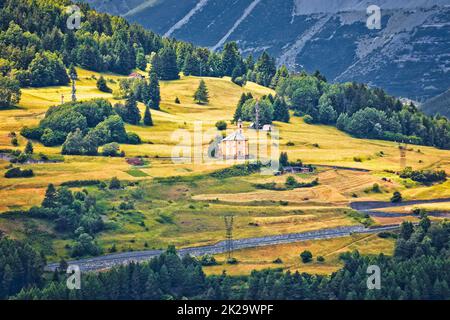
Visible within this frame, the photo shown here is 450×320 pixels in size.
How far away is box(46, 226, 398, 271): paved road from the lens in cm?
15488

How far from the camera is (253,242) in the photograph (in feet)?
548

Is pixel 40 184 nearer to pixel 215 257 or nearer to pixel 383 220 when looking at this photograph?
pixel 215 257

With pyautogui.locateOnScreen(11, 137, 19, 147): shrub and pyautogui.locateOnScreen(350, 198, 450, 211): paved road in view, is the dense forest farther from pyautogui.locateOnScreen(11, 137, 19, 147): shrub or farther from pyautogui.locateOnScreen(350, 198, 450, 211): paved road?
pyautogui.locateOnScreen(11, 137, 19, 147): shrub

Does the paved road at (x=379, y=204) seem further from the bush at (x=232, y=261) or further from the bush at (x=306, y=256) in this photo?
the bush at (x=232, y=261)

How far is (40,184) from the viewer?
582ft

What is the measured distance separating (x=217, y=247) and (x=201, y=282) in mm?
16445

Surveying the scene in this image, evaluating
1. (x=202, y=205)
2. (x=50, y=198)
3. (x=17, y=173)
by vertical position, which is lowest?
(x=202, y=205)

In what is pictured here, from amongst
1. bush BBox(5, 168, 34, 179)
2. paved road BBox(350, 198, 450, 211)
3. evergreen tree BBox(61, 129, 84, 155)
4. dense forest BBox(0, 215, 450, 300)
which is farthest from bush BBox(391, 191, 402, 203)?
bush BBox(5, 168, 34, 179)

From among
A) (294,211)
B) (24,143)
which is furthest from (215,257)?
(24,143)

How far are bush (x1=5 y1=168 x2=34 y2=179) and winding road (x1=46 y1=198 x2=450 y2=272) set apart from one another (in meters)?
27.7

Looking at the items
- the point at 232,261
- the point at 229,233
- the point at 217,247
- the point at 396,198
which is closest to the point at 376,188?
the point at 396,198

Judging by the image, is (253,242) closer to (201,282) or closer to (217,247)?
(217,247)

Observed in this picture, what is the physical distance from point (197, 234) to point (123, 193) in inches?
595
